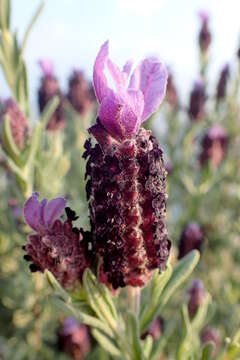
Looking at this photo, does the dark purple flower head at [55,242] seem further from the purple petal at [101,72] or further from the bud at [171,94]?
the bud at [171,94]

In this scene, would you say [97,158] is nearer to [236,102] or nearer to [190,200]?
[190,200]

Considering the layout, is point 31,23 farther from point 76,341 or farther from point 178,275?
point 76,341

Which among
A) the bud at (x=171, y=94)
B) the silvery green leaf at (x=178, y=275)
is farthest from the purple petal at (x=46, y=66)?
the silvery green leaf at (x=178, y=275)

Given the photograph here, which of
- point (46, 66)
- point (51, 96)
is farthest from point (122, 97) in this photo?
point (46, 66)

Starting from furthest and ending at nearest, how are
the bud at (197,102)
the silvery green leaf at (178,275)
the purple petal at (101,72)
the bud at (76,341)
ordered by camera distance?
the bud at (197,102) → the bud at (76,341) → the silvery green leaf at (178,275) → the purple petal at (101,72)

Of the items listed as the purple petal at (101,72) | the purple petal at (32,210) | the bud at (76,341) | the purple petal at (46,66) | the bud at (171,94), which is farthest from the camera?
the bud at (171,94)

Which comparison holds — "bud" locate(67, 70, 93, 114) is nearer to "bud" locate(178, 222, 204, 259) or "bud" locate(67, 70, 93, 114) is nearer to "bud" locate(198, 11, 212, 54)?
"bud" locate(198, 11, 212, 54)

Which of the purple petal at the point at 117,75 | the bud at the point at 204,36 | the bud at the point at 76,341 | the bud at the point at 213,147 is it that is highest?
the bud at the point at 204,36
